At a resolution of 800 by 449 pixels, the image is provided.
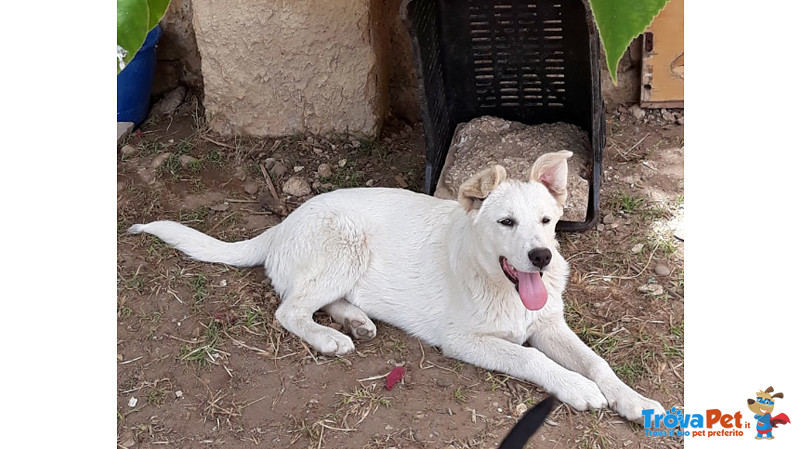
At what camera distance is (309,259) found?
3.47 metres

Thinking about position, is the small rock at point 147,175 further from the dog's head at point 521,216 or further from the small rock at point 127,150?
the dog's head at point 521,216

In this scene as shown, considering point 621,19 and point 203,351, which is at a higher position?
point 621,19

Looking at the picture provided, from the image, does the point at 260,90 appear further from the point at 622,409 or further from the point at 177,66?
the point at 622,409

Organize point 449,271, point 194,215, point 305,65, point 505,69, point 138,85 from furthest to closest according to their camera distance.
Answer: point 138,85 < point 305,65 < point 505,69 < point 194,215 < point 449,271

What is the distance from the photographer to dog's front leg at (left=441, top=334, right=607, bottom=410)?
2.90 meters

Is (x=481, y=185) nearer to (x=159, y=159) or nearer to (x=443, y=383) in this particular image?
(x=443, y=383)

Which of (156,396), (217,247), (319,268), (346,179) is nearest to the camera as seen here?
(156,396)

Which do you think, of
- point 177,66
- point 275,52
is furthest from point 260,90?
point 177,66

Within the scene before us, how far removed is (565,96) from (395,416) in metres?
2.36

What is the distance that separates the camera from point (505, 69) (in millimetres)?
4453

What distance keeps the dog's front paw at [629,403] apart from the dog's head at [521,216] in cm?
44

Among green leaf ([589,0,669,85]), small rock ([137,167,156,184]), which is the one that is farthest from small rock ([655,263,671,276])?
green leaf ([589,0,669,85])

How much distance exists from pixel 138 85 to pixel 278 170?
4.08ft
